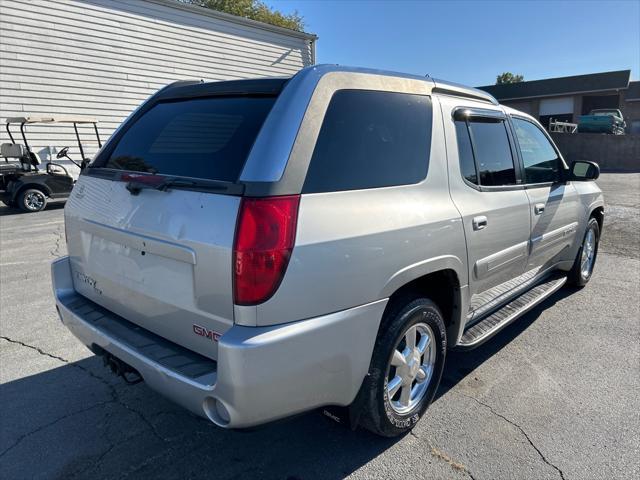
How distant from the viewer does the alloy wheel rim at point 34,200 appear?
35.1ft

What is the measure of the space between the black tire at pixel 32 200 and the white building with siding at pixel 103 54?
7.67 feet

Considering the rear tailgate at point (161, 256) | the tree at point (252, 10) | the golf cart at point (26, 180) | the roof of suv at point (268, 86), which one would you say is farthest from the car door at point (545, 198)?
the tree at point (252, 10)

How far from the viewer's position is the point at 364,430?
8.85 feet

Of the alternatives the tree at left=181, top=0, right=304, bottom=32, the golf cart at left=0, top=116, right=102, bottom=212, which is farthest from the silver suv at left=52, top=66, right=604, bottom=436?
the tree at left=181, top=0, right=304, bottom=32

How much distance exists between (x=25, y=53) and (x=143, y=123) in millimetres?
11920

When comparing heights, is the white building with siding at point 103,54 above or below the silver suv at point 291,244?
above

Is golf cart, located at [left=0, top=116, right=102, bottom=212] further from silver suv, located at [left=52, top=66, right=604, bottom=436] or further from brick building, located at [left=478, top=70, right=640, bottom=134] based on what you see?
brick building, located at [left=478, top=70, right=640, bottom=134]

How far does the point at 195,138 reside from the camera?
97.5 inches

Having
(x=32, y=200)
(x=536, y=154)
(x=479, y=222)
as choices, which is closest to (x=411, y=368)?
(x=479, y=222)

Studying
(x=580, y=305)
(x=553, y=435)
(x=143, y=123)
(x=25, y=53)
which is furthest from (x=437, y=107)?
(x=25, y=53)

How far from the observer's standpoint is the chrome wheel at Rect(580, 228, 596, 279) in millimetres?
5115

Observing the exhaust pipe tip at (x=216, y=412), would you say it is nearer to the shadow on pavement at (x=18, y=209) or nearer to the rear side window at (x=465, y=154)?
the rear side window at (x=465, y=154)

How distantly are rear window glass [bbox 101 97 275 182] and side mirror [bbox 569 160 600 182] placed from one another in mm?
3393

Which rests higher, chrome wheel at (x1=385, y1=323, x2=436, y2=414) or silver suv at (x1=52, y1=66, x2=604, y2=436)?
silver suv at (x1=52, y1=66, x2=604, y2=436)
